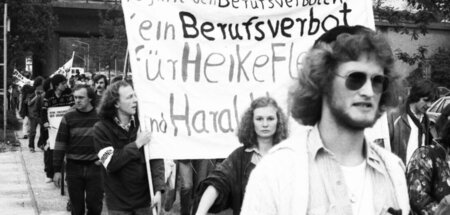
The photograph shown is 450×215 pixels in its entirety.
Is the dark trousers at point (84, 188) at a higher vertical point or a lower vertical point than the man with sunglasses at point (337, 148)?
lower

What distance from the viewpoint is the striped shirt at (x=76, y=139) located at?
29.8 feet

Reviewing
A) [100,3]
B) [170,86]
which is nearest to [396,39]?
[100,3]

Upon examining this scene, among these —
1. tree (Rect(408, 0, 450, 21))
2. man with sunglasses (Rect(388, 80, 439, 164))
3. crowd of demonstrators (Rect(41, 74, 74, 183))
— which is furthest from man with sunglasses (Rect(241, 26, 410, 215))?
tree (Rect(408, 0, 450, 21))

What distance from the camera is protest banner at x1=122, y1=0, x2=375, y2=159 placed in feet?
21.3

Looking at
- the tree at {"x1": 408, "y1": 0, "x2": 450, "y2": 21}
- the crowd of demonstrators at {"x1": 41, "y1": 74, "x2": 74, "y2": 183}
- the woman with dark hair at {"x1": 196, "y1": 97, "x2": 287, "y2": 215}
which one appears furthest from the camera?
the tree at {"x1": 408, "y1": 0, "x2": 450, "y2": 21}

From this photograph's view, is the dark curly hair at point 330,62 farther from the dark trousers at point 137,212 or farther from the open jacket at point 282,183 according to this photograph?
the dark trousers at point 137,212

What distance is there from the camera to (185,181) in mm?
9023

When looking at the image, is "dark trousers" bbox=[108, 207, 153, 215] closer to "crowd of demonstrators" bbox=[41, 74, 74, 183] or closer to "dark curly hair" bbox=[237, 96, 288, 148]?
"dark curly hair" bbox=[237, 96, 288, 148]

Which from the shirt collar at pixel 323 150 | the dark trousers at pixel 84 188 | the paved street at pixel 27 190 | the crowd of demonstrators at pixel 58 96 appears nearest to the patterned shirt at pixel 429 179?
the shirt collar at pixel 323 150

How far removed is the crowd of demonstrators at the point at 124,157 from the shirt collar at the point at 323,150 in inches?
144

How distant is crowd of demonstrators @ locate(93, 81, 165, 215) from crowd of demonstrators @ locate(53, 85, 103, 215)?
208cm

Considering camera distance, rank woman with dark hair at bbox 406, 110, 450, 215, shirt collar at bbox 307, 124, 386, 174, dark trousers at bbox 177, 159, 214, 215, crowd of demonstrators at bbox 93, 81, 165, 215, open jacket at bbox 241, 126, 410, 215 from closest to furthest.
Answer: open jacket at bbox 241, 126, 410, 215
shirt collar at bbox 307, 124, 386, 174
woman with dark hair at bbox 406, 110, 450, 215
crowd of demonstrators at bbox 93, 81, 165, 215
dark trousers at bbox 177, 159, 214, 215

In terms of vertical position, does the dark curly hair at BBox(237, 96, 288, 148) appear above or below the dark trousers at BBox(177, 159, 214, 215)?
above

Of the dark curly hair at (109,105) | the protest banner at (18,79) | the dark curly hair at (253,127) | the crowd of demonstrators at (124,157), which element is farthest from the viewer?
the protest banner at (18,79)
